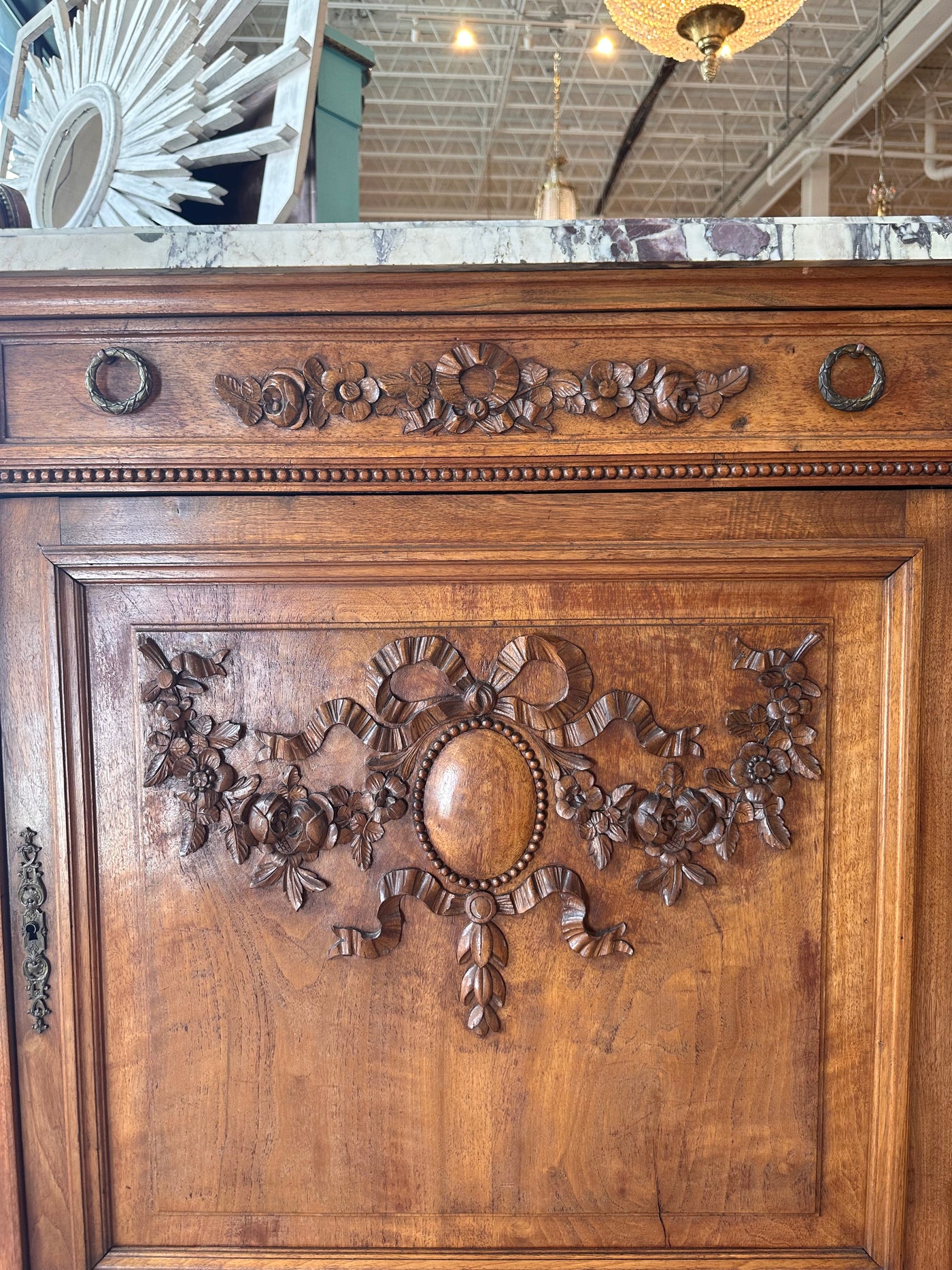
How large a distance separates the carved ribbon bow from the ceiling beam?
3.60m

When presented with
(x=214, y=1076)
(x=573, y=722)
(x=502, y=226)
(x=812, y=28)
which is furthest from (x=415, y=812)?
(x=812, y=28)

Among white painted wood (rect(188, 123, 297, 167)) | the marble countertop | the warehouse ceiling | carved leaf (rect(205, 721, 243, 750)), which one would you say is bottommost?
carved leaf (rect(205, 721, 243, 750))

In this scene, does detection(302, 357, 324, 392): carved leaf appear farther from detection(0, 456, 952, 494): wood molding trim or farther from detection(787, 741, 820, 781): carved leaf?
detection(787, 741, 820, 781): carved leaf

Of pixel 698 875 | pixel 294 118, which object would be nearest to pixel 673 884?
pixel 698 875

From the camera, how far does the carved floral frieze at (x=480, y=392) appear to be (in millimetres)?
509

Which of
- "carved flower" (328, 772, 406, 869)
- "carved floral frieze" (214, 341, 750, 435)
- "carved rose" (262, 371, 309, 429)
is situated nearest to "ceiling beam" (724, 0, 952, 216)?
"carved floral frieze" (214, 341, 750, 435)

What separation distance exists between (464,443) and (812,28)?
4302mm

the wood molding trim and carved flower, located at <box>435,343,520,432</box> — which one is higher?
carved flower, located at <box>435,343,520,432</box>

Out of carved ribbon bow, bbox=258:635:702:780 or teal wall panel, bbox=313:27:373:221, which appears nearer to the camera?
carved ribbon bow, bbox=258:635:702:780

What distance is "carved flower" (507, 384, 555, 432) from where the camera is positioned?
512 millimetres

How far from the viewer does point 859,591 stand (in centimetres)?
53

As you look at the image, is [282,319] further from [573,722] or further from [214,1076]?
[214,1076]

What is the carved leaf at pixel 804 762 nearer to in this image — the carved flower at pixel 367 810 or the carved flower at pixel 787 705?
the carved flower at pixel 787 705

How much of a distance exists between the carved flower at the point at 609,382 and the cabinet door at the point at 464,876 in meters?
0.06
